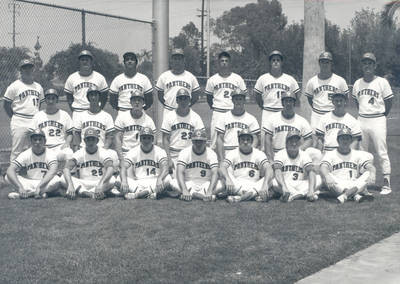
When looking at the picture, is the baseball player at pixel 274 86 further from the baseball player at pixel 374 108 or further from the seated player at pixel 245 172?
the baseball player at pixel 374 108

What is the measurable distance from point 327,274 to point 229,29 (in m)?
65.6

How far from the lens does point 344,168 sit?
25.7 ft

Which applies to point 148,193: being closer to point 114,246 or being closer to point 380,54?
point 114,246

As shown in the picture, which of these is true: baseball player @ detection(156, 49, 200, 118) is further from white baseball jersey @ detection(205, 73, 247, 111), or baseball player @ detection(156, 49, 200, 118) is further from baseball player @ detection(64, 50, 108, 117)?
baseball player @ detection(64, 50, 108, 117)

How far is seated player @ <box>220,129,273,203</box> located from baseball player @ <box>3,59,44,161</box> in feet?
10.0

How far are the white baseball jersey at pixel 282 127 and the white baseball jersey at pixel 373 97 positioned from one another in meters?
0.90

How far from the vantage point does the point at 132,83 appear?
8.77 m

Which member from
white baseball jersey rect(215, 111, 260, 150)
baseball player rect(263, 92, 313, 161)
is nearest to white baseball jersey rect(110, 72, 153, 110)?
white baseball jersey rect(215, 111, 260, 150)

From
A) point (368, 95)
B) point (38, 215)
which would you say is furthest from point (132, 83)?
point (368, 95)

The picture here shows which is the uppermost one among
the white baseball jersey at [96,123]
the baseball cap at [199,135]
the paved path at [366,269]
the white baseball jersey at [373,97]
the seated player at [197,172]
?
Result: the white baseball jersey at [373,97]

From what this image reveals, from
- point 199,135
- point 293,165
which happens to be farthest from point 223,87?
point 293,165

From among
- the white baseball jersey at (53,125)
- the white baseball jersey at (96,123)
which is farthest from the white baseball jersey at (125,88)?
the white baseball jersey at (53,125)

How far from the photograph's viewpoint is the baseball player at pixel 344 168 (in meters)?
7.71

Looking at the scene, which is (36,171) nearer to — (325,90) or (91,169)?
(91,169)
